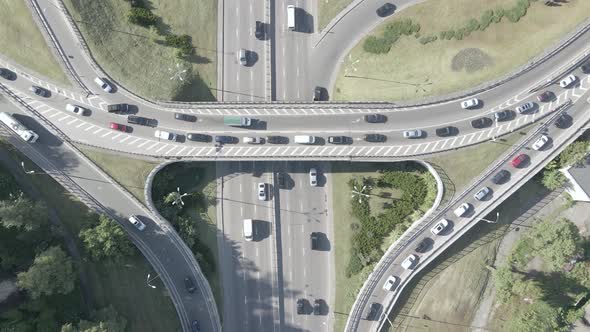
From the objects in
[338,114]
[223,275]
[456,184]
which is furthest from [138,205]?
[456,184]

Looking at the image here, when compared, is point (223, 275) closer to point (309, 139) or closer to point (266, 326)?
point (266, 326)

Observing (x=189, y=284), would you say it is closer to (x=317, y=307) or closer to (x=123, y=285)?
(x=123, y=285)

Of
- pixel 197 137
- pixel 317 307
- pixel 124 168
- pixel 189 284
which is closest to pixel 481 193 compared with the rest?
pixel 317 307

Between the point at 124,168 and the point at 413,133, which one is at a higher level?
the point at 413,133

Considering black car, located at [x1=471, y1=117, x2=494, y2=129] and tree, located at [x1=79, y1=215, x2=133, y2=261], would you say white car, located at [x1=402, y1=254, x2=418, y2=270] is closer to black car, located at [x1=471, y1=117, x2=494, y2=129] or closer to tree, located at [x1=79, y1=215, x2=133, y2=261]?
black car, located at [x1=471, y1=117, x2=494, y2=129]

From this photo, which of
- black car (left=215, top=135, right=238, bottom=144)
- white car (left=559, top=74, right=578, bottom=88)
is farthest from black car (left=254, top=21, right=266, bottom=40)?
white car (left=559, top=74, right=578, bottom=88)

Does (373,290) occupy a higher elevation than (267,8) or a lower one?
lower

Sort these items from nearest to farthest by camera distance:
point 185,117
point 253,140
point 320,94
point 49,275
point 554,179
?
point 49,275 < point 253,140 < point 185,117 < point 554,179 < point 320,94
